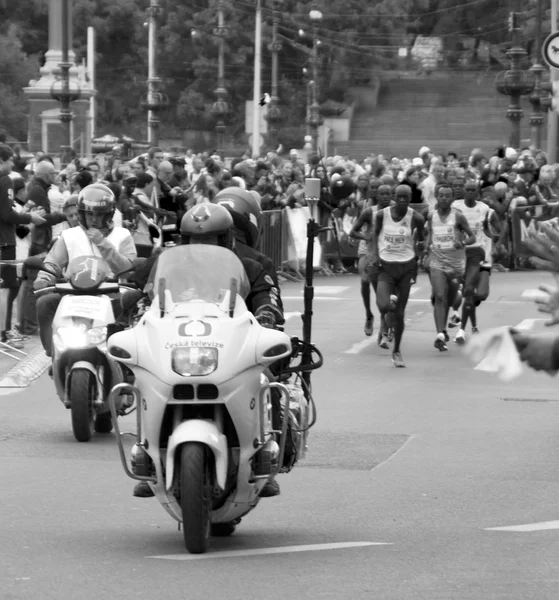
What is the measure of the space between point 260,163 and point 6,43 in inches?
2413

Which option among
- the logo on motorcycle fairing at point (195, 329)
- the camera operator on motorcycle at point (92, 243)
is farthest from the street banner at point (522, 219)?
the logo on motorcycle fairing at point (195, 329)

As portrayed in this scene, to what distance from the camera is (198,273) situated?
7.68 meters

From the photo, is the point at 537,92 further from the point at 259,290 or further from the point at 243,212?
the point at 259,290

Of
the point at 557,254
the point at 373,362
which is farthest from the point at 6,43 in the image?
the point at 557,254

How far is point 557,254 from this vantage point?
4516mm

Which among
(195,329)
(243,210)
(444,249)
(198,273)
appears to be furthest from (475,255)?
(195,329)

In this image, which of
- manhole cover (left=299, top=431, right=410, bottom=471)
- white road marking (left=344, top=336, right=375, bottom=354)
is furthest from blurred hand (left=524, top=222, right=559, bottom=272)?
white road marking (left=344, top=336, right=375, bottom=354)

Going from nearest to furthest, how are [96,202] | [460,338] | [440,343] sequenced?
[96,202] < [440,343] < [460,338]

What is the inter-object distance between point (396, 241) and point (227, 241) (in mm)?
9160

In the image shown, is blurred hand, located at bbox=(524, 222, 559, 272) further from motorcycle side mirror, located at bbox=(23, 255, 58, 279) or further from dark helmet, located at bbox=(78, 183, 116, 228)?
dark helmet, located at bbox=(78, 183, 116, 228)

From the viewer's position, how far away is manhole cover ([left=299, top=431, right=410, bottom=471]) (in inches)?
411

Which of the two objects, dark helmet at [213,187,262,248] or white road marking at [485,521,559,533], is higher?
dark helmet at [213,187,262,248]

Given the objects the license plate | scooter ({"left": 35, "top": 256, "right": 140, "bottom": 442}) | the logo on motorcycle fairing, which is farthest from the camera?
the license plate

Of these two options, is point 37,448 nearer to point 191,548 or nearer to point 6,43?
point 191,548
